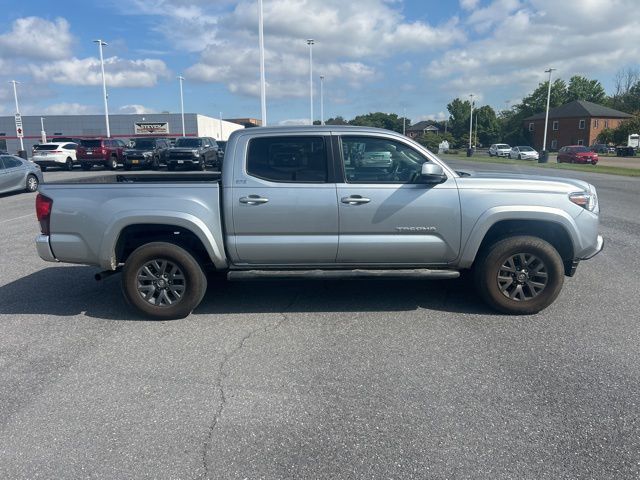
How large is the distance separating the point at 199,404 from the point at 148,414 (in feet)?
1.13

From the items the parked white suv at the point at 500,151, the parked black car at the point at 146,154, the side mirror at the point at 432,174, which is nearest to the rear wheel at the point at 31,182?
the parked black car at the point at 146,154

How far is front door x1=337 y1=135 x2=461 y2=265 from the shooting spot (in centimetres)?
523

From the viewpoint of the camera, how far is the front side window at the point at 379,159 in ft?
17.6

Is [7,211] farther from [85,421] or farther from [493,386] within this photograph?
[493,386]

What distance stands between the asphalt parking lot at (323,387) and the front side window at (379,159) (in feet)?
4.78

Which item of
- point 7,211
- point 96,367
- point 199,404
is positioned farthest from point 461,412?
point 7,211

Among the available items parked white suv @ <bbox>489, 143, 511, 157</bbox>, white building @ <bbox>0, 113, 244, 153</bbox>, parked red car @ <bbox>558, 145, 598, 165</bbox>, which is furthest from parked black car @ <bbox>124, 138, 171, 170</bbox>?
parked white suv @ <bbox>489, 143, 511, 157</bbox>

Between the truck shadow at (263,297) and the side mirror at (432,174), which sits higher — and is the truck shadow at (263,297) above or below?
below

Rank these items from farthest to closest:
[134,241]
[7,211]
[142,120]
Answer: [142,120]
[7,211]
[134,241]

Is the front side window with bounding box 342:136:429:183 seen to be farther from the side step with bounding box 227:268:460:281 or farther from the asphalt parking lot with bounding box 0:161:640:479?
the asphalt parking lot with bounding box 0:161:640:479

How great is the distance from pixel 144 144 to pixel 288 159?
27.6 metres

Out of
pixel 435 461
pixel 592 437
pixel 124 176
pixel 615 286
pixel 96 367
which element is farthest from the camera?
pixel 615 286

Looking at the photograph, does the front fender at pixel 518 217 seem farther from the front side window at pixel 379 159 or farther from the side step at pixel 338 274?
the front side window at pixel 379 159

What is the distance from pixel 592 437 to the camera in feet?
10.7
